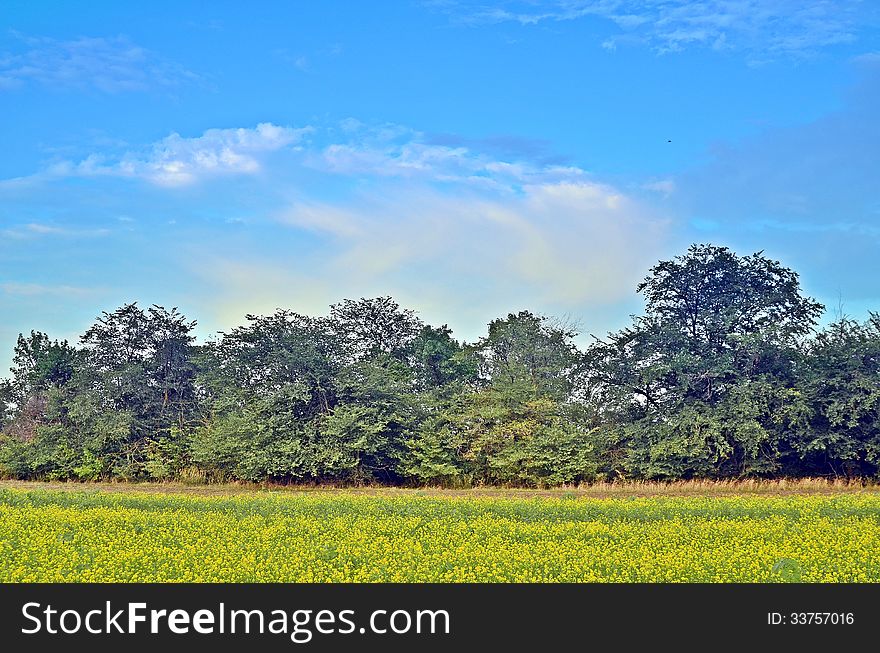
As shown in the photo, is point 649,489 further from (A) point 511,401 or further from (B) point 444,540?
(B) point 444,540

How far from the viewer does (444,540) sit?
1662cm

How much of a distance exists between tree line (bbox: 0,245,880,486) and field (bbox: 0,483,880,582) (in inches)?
439

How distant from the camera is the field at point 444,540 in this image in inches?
515

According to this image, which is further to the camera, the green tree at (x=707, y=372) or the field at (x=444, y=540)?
the green tree at (x=707, y=372)

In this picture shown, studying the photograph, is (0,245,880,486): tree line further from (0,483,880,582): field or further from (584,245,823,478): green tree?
(0,483,880,582): field

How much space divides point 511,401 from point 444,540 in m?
24.3

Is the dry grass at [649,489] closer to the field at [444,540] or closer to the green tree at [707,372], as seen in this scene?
the green tree at [707,372]

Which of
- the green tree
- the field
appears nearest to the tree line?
the green tree

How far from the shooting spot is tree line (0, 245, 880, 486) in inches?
1446

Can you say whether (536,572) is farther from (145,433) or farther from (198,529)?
(145,433)

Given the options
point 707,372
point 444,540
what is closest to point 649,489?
point 707,372

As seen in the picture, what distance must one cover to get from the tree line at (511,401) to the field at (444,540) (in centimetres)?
1114

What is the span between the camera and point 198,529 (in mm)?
18828

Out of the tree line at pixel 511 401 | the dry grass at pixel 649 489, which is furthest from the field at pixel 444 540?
the tree line at pixel 511 401
